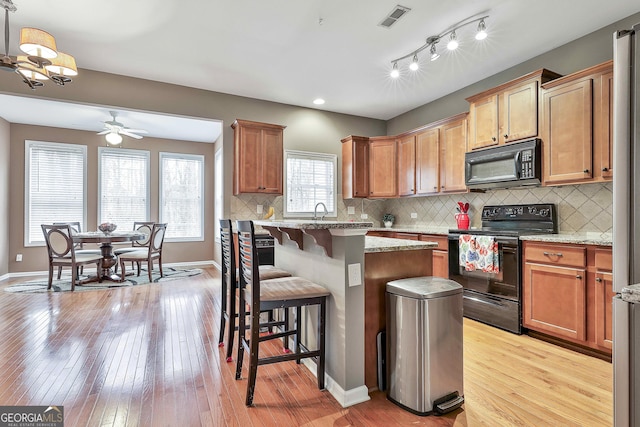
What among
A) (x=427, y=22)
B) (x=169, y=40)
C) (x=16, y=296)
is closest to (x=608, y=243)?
(x=427, y=22)

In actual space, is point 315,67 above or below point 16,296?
above

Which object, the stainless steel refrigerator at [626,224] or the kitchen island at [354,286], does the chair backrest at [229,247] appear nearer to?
the kitchen island at [354,286]

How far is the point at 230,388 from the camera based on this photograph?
2.04 metres

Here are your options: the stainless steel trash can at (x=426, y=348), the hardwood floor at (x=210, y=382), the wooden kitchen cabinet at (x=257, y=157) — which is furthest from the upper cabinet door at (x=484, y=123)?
the wooden kitchen cabinet at (x=257, y=157)

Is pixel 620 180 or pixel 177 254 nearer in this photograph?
pixel 620 180

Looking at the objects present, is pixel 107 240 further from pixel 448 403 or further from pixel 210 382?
pixel 448 403

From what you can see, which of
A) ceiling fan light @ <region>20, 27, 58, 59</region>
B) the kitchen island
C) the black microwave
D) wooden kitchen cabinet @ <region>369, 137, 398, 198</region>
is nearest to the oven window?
the black microwave

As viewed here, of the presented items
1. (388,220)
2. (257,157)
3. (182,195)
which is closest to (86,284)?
(182,195)

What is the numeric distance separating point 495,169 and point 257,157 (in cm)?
312

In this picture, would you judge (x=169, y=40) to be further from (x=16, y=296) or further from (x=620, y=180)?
(x=16, y=296)

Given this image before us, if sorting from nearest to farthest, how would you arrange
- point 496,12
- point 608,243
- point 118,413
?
point 118,413, point 608,243, point 496,12

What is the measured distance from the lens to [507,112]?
135 inches

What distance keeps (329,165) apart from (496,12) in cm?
322

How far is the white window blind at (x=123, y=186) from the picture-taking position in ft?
21.3
